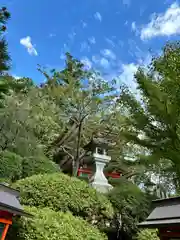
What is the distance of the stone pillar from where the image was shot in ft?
39.1

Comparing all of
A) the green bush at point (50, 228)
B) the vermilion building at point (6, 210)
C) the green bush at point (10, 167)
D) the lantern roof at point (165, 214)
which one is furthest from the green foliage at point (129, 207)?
the vermilion building at point (6, 210)

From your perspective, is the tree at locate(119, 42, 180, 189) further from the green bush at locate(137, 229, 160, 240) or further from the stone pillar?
the green bush at locate(137, 229, 160, 240)

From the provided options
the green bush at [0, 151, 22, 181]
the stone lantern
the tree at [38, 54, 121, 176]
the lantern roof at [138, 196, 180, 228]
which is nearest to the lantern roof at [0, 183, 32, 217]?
the lantern roof at [138, 196, 180, 228]

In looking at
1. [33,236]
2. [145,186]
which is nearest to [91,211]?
[33,236]

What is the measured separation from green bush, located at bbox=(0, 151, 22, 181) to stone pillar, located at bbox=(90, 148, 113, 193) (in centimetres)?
317

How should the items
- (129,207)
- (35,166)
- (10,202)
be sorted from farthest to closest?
1. (35,166)
2. (129,207)
3. (10,202)

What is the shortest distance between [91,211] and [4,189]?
385 cm

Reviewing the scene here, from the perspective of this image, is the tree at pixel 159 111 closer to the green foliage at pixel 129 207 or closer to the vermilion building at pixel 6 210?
the green foliage at pixel 129 207

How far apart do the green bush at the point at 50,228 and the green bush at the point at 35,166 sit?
3864 mm

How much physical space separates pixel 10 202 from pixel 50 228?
5.67ft

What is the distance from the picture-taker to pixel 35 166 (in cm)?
1206

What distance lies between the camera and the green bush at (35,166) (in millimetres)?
11834

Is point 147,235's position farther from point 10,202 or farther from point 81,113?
point 81,113

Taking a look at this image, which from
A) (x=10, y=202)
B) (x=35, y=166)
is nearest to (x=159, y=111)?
(x=35, y=166)
